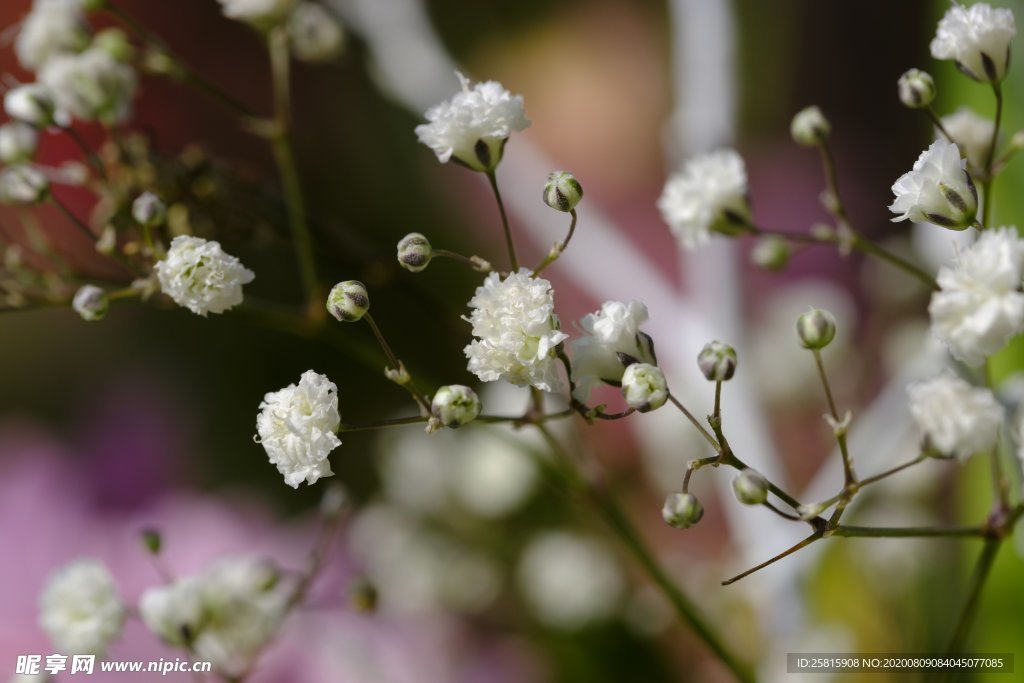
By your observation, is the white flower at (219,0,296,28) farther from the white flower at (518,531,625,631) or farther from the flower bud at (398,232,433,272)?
the white flower at (518,531,625,631)

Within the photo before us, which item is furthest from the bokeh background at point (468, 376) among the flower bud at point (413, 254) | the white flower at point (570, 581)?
the flower bud at point (413, 254)

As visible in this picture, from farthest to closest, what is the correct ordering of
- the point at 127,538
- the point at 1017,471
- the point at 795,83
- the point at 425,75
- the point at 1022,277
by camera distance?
the point at 795,83 < the point at 127,538 < the point at 425,75 < the point at 1017,471 < the point at 1022,277

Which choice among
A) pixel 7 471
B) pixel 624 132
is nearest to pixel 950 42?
pixel 7 471

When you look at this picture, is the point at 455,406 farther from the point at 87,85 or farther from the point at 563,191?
the point at 87,85

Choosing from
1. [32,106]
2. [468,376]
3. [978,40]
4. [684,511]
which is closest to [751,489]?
[684,511]

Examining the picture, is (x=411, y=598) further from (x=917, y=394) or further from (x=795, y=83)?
(x=795, y=83)

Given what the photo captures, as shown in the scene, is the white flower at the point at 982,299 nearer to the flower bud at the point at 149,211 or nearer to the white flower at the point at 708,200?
the white flower at the point at 708,200
